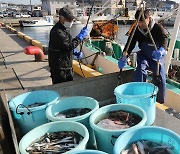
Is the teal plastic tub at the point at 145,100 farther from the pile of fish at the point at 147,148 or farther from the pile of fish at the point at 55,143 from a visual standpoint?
the pile of fish at the point at 55,143

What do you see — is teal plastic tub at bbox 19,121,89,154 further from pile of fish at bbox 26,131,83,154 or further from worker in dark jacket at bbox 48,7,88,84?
worker in dark jacket at bbox 48,7,88,84

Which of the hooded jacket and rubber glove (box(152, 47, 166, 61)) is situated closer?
rubber glove (box(152, 47, 166, 61))

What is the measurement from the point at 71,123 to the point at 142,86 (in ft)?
4.35

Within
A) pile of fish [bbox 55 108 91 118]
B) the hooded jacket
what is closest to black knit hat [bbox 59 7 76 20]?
the hooded jacket

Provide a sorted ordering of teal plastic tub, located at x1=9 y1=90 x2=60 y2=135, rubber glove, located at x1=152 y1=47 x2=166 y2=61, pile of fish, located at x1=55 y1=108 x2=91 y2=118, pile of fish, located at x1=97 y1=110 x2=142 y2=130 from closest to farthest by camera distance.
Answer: pile of fish, located at x1=97 y1=110 x2=142 y2=130, teal plastic tub, located at x1=9 y1=90 x2=60 y2=135, pile of fish, located at x1=55 y1=108 x2=91 y2=118, rubber glove, located at x1=152 y1=47 x2=166 y2=61

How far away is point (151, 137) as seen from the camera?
2018mm

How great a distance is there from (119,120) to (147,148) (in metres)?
0.48

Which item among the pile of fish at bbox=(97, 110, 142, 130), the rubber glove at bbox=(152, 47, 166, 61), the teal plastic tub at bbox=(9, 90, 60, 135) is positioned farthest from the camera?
the rubber glove at bbox=(152, 47, 166, 61)

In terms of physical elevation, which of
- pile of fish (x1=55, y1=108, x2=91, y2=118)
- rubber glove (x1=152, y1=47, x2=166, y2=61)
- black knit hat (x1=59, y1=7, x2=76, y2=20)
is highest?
black knit hat (x1=59, y1=7, x2=76, y2=20)

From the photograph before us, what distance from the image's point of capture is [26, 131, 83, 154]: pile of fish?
77.5 inches

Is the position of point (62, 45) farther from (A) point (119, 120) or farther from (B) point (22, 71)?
(B) point (22, 71)

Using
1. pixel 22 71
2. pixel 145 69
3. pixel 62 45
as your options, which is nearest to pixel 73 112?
pixel 62 45

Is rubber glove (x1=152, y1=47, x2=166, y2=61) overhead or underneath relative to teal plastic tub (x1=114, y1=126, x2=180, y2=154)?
overhead

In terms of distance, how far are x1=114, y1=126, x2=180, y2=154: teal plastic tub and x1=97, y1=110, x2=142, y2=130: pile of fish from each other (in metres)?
0.20
